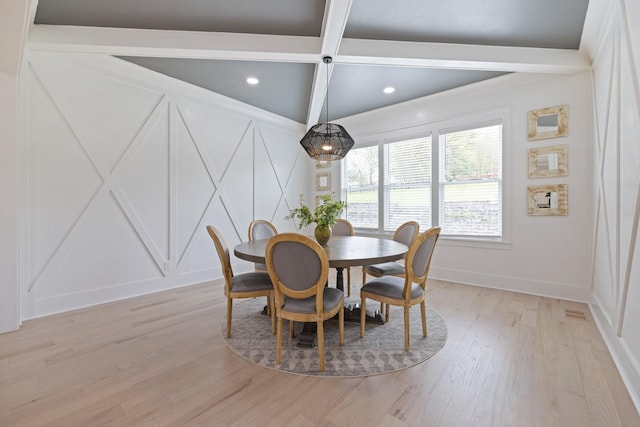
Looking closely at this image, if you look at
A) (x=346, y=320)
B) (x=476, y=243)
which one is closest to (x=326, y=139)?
(x=346, y=320)

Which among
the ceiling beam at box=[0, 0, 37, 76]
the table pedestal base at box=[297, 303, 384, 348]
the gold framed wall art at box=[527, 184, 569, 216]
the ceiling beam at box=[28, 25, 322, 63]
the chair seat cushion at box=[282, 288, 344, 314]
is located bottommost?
the table pedestal base at box=[297, 303, 384, 348]

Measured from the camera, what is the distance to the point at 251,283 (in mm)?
2508

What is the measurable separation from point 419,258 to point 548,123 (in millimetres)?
2814

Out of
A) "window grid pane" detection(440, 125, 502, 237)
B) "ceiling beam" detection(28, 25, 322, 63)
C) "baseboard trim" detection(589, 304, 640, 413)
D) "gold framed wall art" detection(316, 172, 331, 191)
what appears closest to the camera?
"baseboard trim" detection(589, 304, 640, 413)

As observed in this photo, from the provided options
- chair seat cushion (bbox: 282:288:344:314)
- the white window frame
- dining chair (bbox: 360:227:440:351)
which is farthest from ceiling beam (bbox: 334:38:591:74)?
chair seat cushion (bbox: 282:288:344:314)

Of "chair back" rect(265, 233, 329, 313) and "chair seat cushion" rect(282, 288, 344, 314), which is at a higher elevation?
"chair back" rect(265, 233, 329, 313)

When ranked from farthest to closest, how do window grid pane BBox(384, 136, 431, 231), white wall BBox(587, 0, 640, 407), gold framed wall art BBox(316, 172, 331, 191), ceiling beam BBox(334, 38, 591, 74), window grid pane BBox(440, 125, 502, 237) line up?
gold framed wall art BBox(316, 172, 331, 191)
window grid pane BBox(384, 136, 431, 231)
window grid pane BBox(440, 125, 502, 237)
ceiling beam BBox(334, 38, 591, 74)
white wall BBox(587, 0, 640, 407)

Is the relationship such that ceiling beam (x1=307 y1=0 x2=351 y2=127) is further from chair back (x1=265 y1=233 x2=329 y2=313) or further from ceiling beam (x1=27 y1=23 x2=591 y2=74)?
chair back (x1=265 y1=233 x2=329 y2=313)

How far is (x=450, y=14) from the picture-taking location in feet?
8.52

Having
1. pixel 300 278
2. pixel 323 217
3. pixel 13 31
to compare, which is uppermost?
pixel 13 31

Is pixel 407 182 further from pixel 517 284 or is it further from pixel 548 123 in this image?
pixel 517 284

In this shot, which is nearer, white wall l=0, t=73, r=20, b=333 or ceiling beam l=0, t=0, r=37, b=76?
ceiling beam l=0, t=0, r=37, b=76

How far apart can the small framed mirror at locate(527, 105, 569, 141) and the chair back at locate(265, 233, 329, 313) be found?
11.4 feet

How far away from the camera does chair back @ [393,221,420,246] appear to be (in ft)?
10.6
